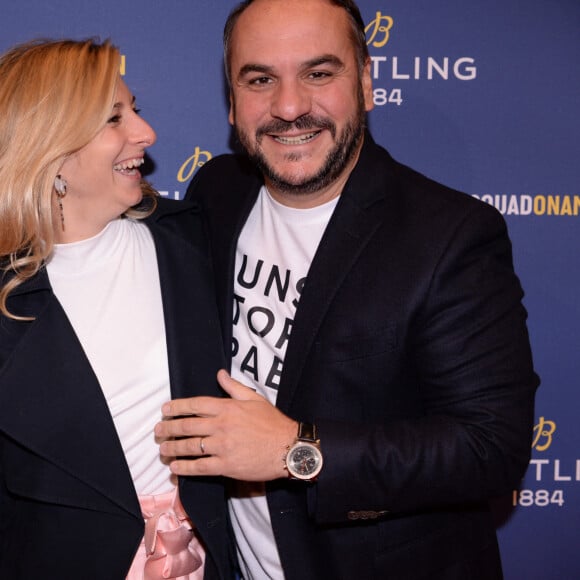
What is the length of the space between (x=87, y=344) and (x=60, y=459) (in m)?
0.28

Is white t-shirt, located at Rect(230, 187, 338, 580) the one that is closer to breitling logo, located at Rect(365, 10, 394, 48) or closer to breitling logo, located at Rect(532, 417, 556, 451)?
breitling logo, located at Rect(365, 10, 394, 48)

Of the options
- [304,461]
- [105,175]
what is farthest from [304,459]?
[105,175]

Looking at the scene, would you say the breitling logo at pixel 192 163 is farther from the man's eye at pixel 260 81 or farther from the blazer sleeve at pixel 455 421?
the blazer sleeve at pixel 455 421

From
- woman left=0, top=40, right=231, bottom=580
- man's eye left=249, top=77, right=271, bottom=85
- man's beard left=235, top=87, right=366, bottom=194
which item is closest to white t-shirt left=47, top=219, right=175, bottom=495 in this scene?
→ woman left=0, top=40, right=231, bottom=580

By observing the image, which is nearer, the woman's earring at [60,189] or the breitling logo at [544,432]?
the woman's earring at [60,189]

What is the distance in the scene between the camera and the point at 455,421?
5.21ft

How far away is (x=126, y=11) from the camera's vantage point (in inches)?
88.8

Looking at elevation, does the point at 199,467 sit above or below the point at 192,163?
below

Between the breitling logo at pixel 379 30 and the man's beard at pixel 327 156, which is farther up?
the breitling logo at pixel 379 30

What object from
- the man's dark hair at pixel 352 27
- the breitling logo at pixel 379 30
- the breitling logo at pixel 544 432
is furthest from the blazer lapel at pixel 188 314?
the breitling logo at pixel 544 432

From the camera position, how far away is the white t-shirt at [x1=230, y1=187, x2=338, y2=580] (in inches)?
71.1

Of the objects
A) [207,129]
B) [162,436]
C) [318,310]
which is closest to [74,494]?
[162,436]

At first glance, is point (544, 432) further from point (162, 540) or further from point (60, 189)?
point (60, 189)

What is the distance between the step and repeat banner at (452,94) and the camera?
2.27 meters
